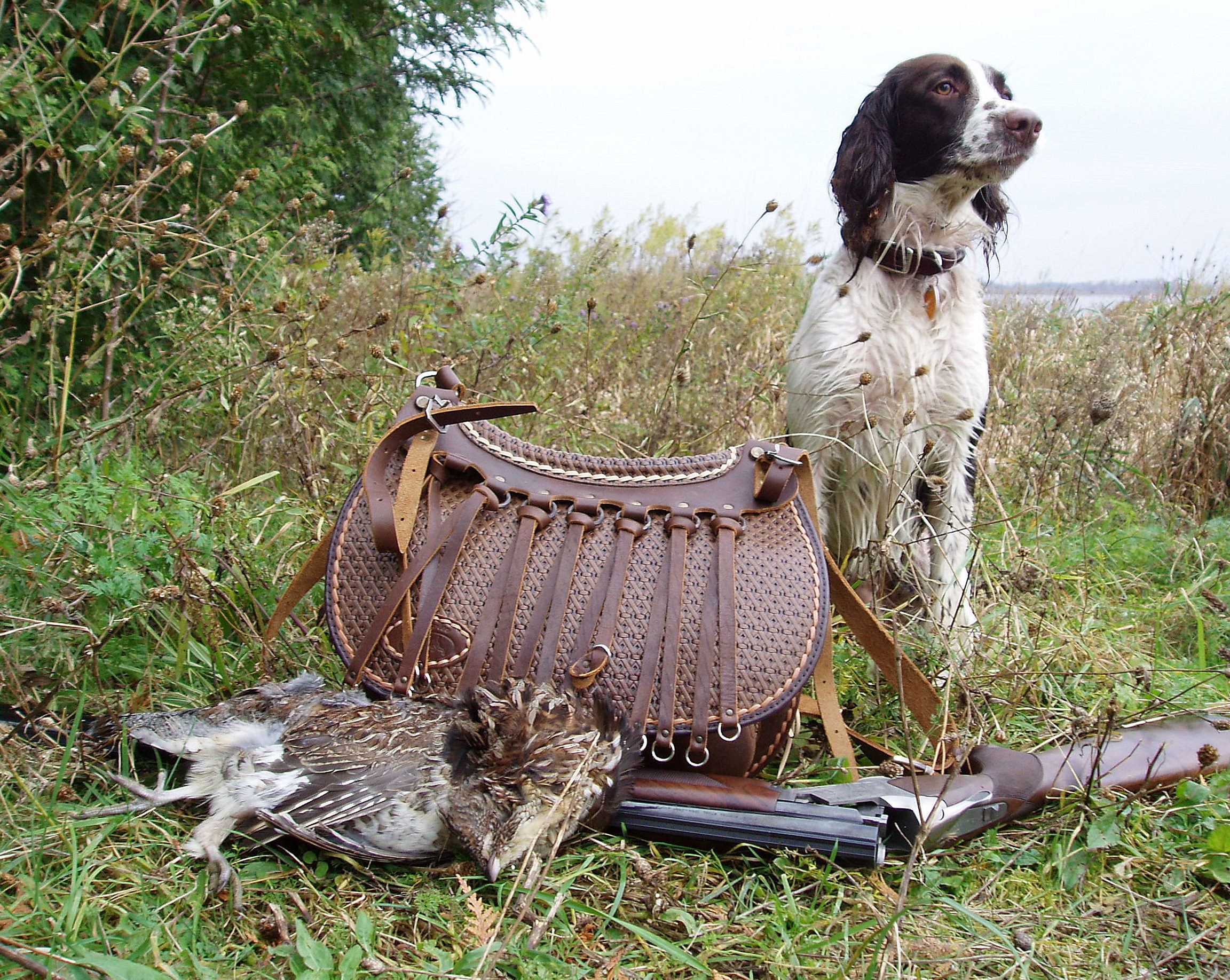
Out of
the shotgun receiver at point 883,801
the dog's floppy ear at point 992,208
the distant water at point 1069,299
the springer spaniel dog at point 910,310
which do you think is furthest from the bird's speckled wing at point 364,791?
the distant water at point 1069,299

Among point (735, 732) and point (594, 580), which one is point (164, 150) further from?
point (735, 732)

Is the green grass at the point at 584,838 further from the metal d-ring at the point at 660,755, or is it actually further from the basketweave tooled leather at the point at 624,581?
the basketweave tooled leather at the point at 624,581

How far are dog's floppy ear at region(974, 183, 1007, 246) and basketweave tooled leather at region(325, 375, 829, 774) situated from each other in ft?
5.63

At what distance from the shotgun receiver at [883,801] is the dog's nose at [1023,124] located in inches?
70.8

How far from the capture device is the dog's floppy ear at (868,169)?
275cm

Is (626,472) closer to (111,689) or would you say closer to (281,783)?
(281,783)

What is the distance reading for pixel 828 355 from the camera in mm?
2744

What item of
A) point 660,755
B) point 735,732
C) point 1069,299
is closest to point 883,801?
point 735,732

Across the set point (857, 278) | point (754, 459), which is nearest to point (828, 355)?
point (857, 278)

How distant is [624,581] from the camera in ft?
5.28

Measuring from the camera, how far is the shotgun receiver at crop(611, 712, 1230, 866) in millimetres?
1440

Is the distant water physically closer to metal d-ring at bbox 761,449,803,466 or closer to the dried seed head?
the dried seed head

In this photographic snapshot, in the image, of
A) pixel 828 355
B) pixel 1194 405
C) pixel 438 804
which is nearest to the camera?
pixel 438 804

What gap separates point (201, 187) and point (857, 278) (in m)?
2.38
